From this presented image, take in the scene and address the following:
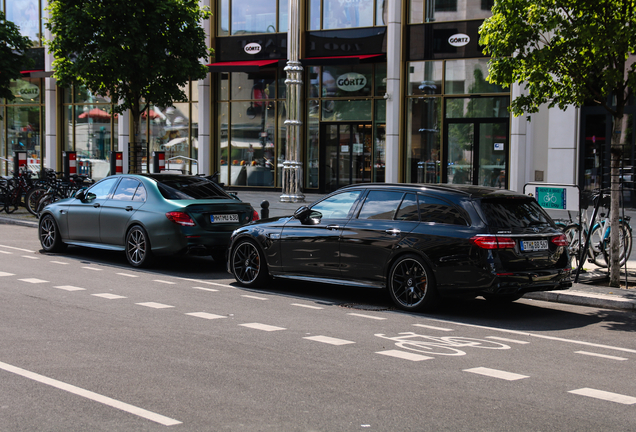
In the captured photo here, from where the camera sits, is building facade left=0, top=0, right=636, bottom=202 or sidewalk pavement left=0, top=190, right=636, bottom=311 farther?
building facade left=0, top=0, right=636, bottom=202

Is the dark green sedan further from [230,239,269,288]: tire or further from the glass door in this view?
the glass door

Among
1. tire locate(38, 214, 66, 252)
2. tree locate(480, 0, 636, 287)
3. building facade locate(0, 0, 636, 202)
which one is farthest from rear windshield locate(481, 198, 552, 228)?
building facade locate(0, 0, 636, 202)

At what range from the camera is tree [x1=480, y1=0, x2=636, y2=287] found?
9766 millimetres

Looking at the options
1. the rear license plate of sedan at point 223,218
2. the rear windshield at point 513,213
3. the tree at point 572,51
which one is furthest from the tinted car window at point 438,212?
the rear license plate of sedan at point 223,218

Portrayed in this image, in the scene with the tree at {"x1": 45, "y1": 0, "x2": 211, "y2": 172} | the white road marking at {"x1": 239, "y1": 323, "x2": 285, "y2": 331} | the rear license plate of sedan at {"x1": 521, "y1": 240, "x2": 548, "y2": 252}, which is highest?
the tree at {"x1": 45, "y1": 0, "x2": 211, "y2": 172}

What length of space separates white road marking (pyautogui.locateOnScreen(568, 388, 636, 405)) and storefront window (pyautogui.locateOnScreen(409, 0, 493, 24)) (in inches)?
762

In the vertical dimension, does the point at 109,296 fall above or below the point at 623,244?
below

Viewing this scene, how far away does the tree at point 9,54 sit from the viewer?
79.1 ft

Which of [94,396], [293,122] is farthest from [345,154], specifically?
[94,396]

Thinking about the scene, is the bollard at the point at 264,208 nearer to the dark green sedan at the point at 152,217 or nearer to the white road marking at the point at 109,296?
the dark green sedan at the point at 152,217

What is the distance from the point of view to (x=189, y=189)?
12.4 metres

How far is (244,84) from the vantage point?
2839 centimetres

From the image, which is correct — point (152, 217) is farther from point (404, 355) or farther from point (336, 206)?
point (404, 355)

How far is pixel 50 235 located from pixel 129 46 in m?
6.09
